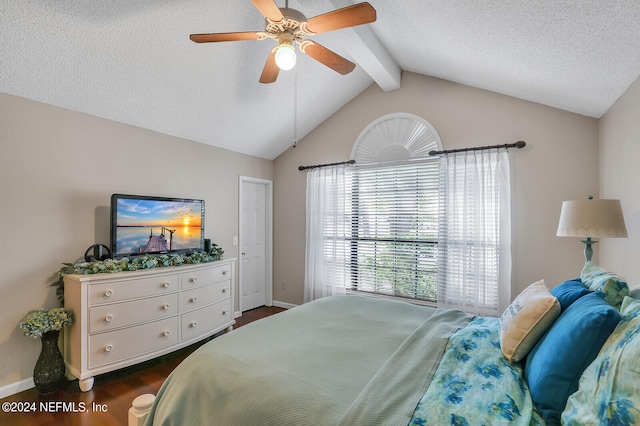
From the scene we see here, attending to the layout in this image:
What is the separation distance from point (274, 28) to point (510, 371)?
2122 millimetres

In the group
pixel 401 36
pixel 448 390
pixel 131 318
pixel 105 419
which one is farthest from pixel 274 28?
pixel 105 419

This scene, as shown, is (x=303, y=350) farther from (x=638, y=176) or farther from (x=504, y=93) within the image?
(x=504, y=93)

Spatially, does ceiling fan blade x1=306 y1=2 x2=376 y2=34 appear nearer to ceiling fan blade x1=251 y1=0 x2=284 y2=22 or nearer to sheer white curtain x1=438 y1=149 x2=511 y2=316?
ceiling fan blade x1=251 y1=0 x2=284 y2=22

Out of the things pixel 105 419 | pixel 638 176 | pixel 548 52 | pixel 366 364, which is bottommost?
pixel 105 419

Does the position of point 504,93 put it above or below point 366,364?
above

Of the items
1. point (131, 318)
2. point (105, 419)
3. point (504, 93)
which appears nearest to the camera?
point (105, 419)

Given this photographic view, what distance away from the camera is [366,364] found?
53.2 inches

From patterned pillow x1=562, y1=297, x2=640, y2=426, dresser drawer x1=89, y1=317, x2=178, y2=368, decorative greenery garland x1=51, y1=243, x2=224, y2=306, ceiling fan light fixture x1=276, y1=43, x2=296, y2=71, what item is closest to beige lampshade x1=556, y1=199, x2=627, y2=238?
patterned pillow x1=562, y1=297, x2=640, y2=426

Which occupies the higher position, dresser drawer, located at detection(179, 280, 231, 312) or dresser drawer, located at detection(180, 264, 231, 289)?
dresser drawer, located at detection(180, 264, 231, 289)

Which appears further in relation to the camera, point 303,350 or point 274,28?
point 274,28

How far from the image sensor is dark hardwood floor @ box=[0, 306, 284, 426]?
204 centimetres

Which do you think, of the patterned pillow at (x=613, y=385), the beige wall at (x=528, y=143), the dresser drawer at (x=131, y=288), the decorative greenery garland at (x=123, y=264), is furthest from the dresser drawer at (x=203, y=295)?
the patterned pillow at (x=613, y=385)

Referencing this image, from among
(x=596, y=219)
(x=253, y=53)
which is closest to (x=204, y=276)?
(x=253, y=53)

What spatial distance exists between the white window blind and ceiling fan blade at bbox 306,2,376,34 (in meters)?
2.17
